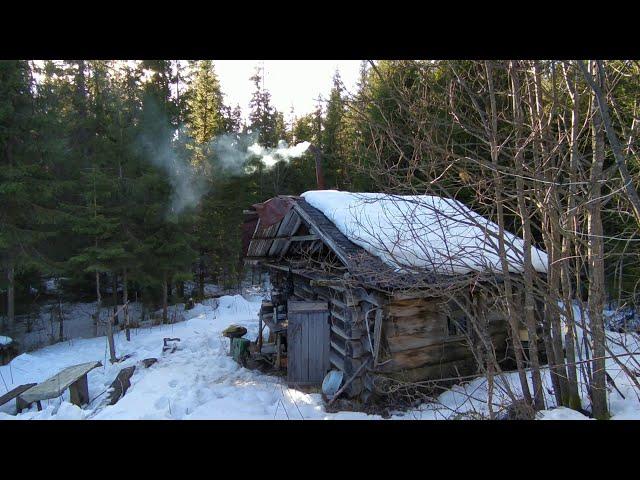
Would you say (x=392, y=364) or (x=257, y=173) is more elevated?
(x=257, y=173)

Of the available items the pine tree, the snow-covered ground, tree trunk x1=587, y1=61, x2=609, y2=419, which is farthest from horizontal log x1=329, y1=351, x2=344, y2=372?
the pine tree

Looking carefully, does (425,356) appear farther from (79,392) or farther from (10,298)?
(10,298)

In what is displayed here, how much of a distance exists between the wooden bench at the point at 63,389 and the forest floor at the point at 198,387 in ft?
0.87

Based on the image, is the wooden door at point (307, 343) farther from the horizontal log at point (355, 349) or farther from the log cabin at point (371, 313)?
the horizontal log at point (355, 349)

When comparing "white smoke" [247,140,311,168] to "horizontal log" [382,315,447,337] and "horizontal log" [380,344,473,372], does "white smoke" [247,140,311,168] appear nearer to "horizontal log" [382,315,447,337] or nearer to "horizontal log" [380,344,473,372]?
"horizontal log" [382,315,447,337]

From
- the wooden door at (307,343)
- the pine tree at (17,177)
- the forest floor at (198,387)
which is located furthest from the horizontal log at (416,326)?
the pine tree at (17,177)

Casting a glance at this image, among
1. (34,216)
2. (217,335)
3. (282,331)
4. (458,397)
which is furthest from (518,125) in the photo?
(34,216)

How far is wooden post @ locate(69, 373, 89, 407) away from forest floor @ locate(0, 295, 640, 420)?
8.4 inches

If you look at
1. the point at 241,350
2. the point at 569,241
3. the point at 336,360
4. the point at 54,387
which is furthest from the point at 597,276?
the point at 54,387

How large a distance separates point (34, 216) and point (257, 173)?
41.5 feet

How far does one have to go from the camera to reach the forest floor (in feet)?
17.2

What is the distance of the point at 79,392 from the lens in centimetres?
858
